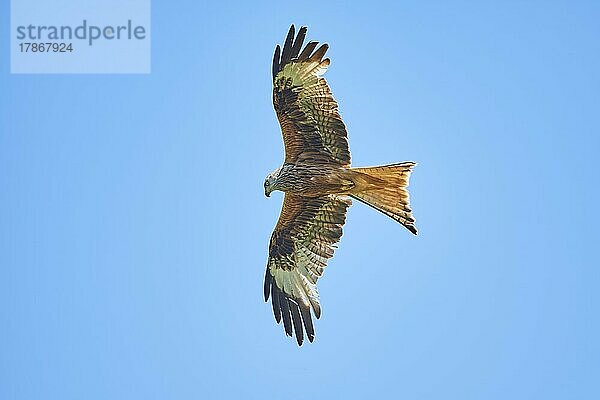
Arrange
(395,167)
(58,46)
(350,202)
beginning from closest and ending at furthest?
1. (395,167)
2. (350,202)
3. (58,46)

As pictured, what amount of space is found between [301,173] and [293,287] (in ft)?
3.89

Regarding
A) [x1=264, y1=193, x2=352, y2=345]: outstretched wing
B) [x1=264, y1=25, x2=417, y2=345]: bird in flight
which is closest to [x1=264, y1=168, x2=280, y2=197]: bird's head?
[x1=264, y1=25, x2=417, y2=345]: bird in flight

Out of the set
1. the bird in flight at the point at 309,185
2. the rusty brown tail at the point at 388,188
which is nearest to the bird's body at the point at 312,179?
the bird in flight at the point at 309,185

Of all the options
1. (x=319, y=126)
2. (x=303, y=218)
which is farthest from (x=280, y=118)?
(x=303, y=218)

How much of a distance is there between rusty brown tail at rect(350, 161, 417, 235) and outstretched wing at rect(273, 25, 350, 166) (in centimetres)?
34

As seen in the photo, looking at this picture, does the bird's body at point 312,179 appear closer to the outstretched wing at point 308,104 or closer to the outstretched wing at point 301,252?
the outstretched wing at point 308,104

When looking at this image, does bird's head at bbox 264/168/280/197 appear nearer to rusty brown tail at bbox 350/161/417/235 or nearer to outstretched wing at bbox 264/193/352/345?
outstretched wing at bbox 264/193/352/345

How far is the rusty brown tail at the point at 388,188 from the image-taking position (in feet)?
34.4

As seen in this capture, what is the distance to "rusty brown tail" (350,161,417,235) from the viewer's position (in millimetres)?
10477

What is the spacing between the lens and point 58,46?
1499 cm

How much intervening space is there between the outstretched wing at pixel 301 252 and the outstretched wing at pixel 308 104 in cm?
56

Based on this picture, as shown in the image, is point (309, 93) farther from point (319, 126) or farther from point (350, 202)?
point (350, 202)

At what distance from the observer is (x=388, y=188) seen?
10.6 metres

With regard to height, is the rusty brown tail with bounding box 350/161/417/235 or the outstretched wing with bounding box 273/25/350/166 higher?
the outstretched wing with bounding box 273/25/350/166
